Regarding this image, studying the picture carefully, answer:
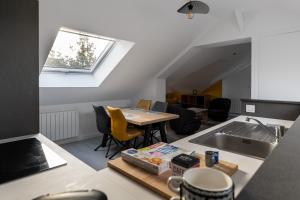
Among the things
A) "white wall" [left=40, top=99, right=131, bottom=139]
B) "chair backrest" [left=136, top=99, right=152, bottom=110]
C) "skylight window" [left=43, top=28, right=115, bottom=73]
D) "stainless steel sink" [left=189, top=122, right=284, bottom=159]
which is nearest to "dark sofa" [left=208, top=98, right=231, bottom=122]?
"chair backrest" [left=136, top=99, right=152, bottom=110]

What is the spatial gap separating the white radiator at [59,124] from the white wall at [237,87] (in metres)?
5.35

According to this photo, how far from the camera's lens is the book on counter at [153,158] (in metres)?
0.87

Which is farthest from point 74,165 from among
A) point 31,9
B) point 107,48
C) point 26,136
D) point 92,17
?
point 107,48

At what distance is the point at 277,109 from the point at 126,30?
227 centimetres

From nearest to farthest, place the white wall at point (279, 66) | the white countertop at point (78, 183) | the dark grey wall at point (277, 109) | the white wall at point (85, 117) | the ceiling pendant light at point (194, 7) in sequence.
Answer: the white countertop at point (78, 183), the ceiling pendant light at point (194, 7), the dark grey wall at point (277, 109), the white wall at point (279, 66), the white wall at point (85, 117)

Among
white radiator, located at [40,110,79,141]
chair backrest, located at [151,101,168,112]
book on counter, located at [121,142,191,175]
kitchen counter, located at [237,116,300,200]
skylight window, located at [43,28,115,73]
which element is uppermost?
skylight window, located at [43,28,115,73]

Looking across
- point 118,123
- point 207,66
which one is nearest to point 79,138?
point 118,123

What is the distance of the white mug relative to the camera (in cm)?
46

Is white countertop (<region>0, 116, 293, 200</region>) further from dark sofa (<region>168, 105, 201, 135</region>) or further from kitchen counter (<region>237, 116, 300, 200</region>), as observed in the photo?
dark sofa (<region>168, 105, 201, 135</region>)

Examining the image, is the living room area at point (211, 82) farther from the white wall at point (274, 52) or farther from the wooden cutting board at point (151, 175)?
the wooden cutting board at point (151, 175)

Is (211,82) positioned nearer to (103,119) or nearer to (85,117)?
(85,117)

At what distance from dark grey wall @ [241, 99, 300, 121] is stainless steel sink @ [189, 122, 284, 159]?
26.8 inches

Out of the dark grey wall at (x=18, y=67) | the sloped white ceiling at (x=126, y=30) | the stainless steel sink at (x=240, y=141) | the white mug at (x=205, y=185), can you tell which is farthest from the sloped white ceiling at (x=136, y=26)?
the white mug at (x=205, y=185)

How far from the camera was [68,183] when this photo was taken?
2.53 ft
